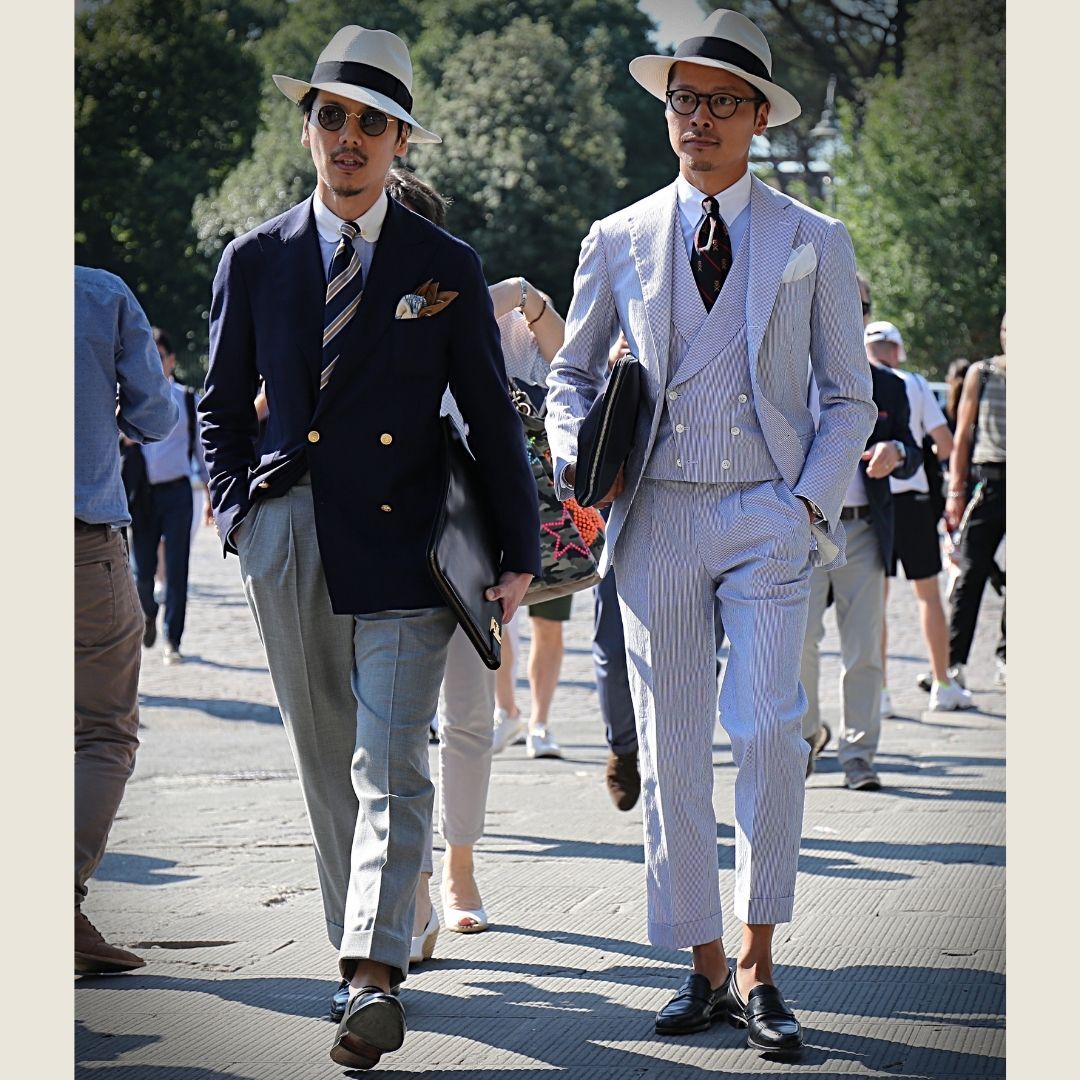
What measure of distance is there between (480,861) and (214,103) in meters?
3.52

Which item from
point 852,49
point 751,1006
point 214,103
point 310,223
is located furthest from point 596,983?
point 852,49

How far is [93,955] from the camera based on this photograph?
501 centimetres

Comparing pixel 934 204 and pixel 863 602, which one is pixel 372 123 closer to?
pixel 863 602

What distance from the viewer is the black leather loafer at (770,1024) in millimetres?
4129

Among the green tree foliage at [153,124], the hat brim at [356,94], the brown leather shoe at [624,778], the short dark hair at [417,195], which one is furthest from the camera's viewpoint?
the brown leather shoe at [624,778]

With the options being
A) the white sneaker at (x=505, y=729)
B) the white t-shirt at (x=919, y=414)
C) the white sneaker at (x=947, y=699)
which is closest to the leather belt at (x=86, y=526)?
the white sneaker at (x=505, y=729)

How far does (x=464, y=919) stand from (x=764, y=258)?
2.18m

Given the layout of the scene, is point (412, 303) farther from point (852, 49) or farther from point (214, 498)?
point (852, 49)

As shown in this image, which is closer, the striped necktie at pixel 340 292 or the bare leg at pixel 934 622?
the striped necktie at pixel 340 292

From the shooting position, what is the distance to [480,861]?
6676 mm

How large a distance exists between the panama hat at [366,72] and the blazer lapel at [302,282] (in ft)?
1.01

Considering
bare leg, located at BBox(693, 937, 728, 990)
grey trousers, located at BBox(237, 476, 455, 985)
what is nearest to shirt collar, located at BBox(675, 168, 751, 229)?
grey trousers, located at BBox(237, 476, 455, 985)

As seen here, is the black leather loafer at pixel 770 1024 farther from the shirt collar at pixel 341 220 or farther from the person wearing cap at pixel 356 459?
the shirt collar at pixel 341 220

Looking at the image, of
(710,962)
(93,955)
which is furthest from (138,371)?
(710,962)
